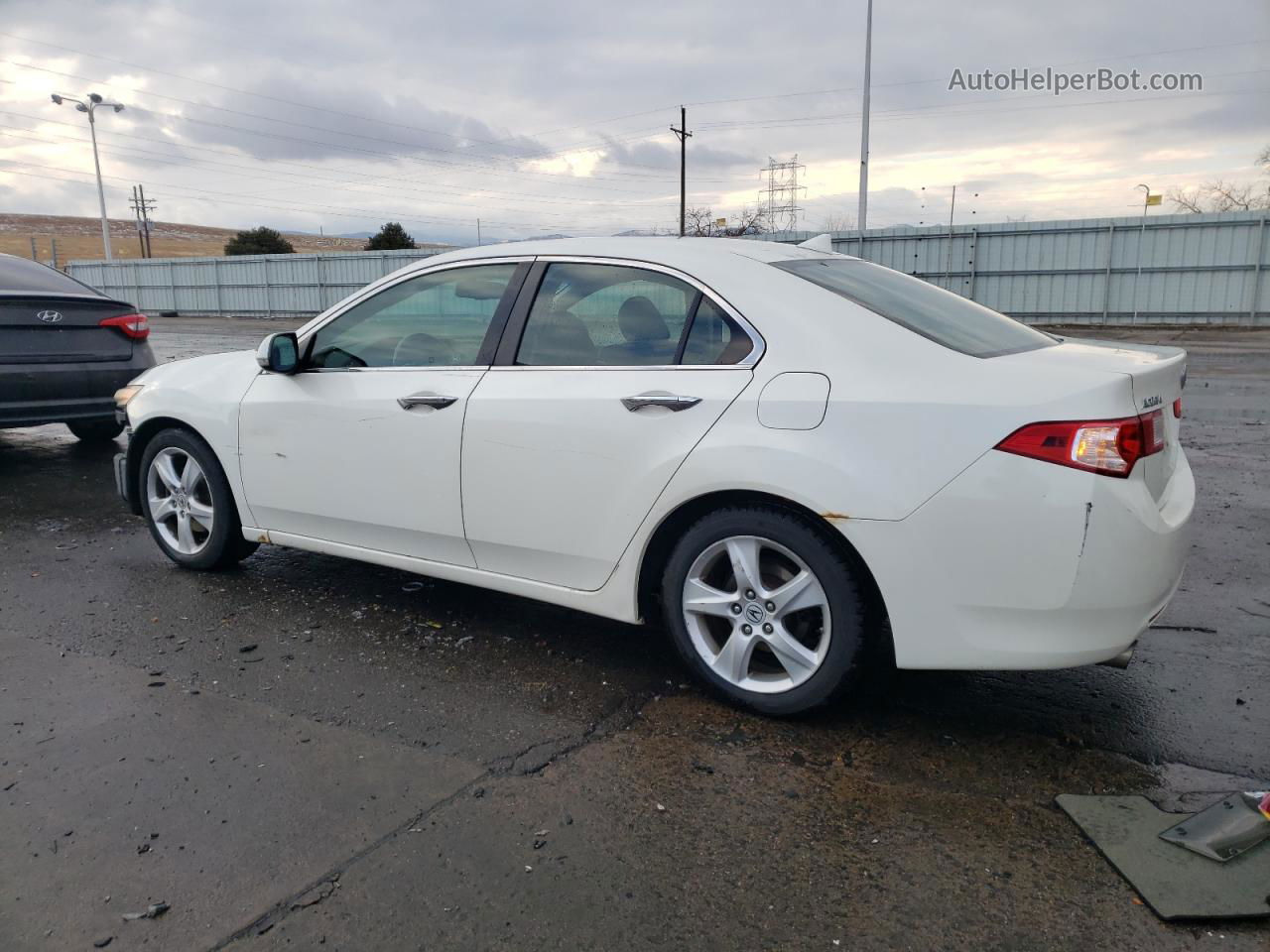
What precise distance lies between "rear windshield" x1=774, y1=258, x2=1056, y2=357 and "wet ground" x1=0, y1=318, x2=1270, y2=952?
130 centimetres

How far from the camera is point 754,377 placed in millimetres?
3330

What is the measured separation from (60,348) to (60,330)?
0.44 feet

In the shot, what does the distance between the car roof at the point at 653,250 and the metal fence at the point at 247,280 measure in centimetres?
2768

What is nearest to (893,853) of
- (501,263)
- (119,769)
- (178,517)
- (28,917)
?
(28,917)

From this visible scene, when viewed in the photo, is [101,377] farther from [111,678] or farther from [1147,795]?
[1147,795]

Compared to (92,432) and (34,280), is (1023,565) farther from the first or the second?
(92,432)

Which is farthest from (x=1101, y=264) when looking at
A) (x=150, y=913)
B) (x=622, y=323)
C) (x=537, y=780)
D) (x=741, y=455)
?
(x=150, y=913)

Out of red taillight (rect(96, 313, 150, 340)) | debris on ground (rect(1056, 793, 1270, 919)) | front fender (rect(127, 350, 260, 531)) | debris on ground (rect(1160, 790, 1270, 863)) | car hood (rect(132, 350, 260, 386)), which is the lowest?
debris on ground (rect(1056, 793, 1270, 919))

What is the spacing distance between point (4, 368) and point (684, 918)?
6939mm

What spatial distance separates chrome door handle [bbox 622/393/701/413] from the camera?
342 centimetres

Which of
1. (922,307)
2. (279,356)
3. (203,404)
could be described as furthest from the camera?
(203,404)

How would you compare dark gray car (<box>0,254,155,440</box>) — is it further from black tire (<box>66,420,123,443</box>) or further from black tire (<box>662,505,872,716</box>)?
black tire (<box>662,505,872,716</box>)

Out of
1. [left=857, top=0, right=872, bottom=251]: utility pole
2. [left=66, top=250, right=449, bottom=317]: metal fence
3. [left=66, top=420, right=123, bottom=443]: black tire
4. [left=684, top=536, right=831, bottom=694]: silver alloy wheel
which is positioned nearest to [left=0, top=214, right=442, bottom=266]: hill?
[left=66, top=250, right=449, bottom=317]: metal fence

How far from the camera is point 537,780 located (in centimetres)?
305
